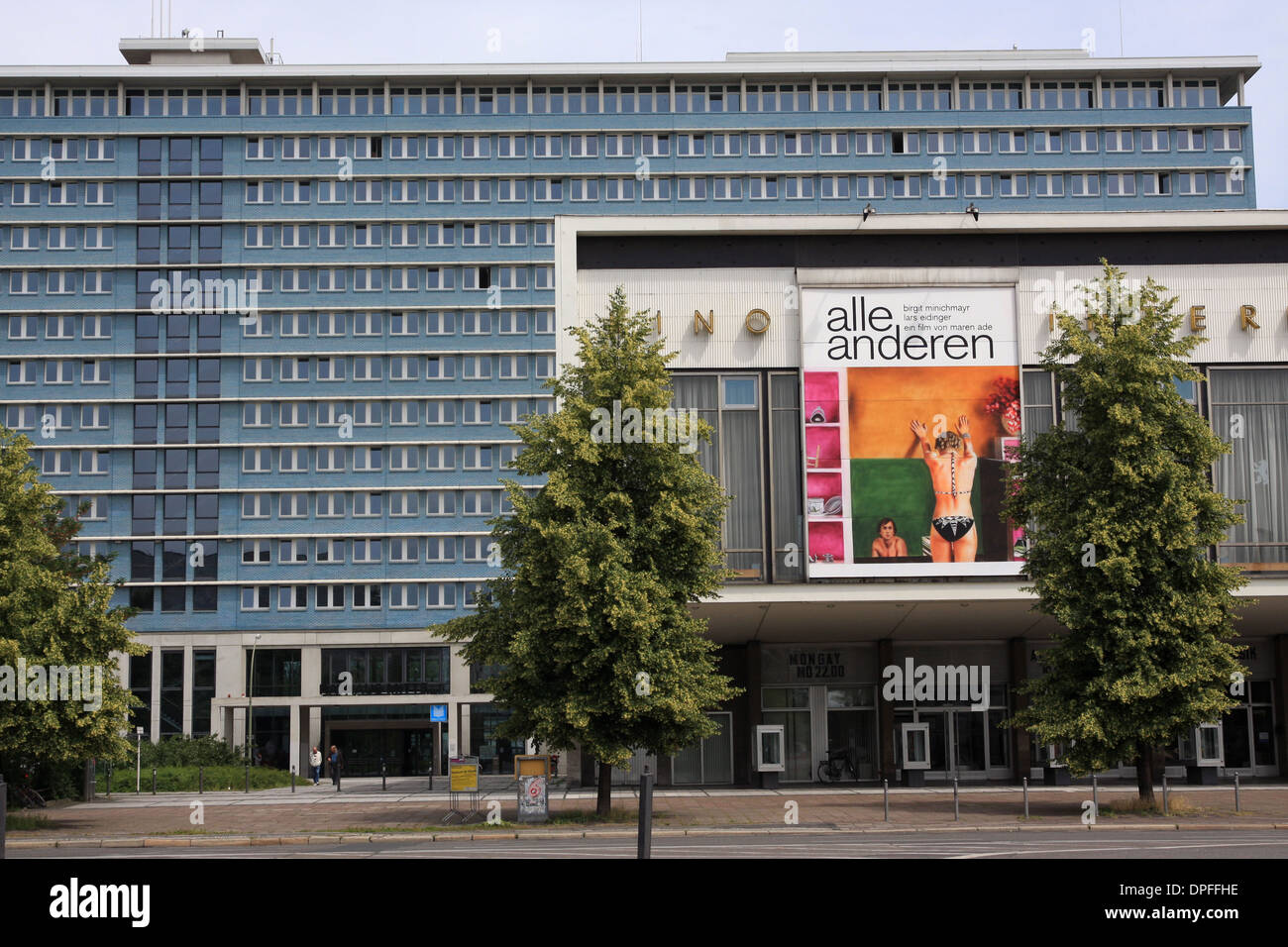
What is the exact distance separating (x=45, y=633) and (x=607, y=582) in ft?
43.2

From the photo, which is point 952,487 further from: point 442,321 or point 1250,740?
point 442,321

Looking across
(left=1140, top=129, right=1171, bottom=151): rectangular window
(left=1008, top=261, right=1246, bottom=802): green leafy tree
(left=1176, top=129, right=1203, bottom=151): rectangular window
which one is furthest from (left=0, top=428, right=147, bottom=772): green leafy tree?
(left=1176, top=129, right=1203, bottom=151): rectangular window

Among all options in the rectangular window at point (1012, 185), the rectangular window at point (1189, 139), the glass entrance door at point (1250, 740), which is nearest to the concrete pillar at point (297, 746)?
the glass entrance door at point (1250, 740)

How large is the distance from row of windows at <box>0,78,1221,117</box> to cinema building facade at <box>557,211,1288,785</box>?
53466mm

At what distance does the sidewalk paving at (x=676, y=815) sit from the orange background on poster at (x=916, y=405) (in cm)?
937

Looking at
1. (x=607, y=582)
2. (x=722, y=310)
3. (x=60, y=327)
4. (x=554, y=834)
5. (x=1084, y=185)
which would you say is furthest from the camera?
(x=1084, y=185)

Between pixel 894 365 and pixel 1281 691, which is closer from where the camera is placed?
pixel 894 365

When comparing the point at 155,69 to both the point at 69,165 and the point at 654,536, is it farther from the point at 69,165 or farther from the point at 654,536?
the point at 654,536

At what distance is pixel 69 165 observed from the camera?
278ft

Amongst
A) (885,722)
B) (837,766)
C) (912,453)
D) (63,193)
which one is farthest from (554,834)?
(63,193)

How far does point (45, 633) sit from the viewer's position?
3083 cm

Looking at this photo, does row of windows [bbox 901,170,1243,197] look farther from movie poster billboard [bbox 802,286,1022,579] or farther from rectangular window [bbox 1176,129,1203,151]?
movie poster billboard [bbox 802,286,1022,579]
